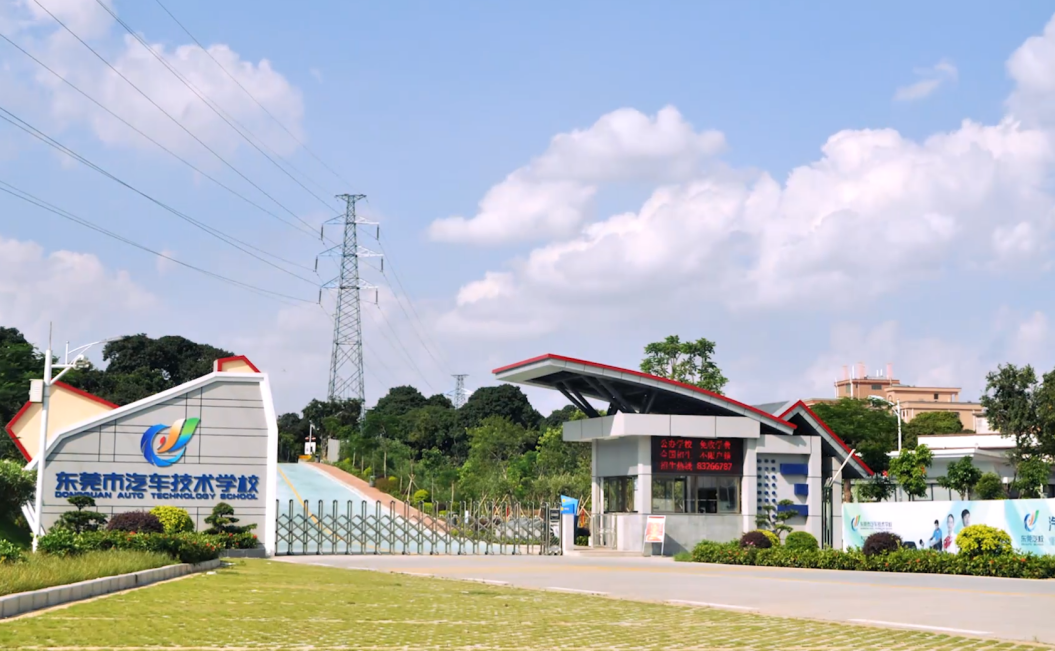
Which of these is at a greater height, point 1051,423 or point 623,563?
point 1051,423

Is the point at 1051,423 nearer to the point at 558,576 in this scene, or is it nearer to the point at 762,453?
the point at 762,453

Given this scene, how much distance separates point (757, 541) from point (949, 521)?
5.64 meters

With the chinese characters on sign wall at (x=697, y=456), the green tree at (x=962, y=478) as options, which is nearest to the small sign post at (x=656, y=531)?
the chinese characters on sign wall at (x=697, y=456)

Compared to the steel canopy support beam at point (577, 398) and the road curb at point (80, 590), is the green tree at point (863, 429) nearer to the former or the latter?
the steel canopy support beam at point (577, 398)

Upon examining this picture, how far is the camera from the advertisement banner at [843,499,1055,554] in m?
29.9

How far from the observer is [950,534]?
3372cm

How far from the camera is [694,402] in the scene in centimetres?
4222

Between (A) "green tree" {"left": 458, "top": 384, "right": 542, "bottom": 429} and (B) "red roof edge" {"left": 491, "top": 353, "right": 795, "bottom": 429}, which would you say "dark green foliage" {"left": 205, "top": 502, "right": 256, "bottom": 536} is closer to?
(B) "red roof edge" {"left": 491, "top": 353, "right": 795, "bottom": 429}

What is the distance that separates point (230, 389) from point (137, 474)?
3.83 metres

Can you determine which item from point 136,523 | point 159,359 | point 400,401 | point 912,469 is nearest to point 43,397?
point 136,523

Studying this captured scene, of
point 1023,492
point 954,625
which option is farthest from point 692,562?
point 1023,492

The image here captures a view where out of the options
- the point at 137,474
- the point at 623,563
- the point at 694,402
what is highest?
the point at 694,402

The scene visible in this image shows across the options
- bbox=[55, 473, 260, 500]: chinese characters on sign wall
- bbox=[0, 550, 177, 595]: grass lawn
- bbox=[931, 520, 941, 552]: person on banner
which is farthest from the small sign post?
bbox=[0, 550, 177, 595]: grass lawn

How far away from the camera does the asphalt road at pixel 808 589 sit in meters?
15.4
